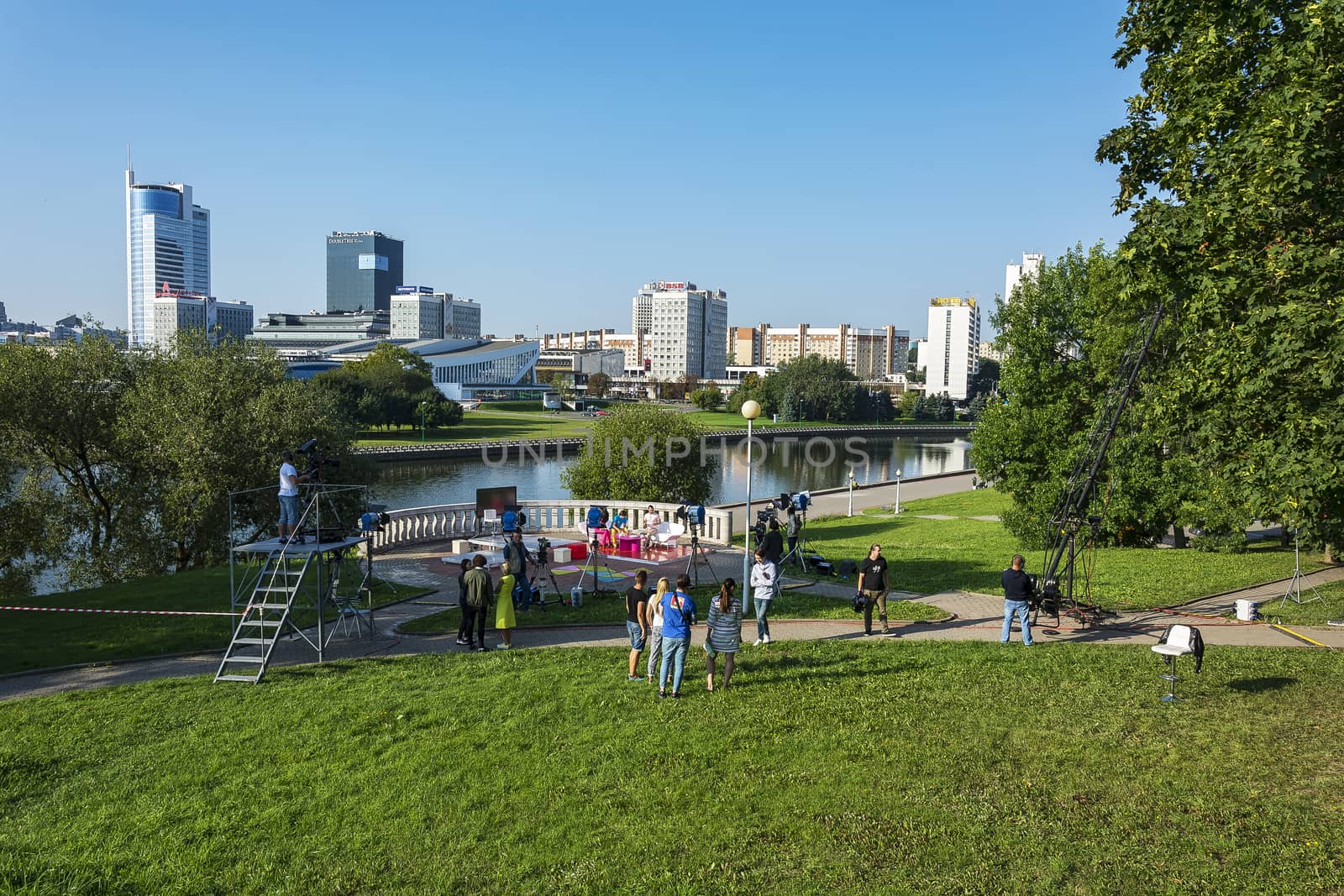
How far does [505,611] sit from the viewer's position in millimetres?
13219

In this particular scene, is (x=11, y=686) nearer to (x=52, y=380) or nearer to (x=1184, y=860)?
(x=1184, y=860)

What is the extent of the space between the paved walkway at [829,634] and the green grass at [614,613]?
0.24 meters

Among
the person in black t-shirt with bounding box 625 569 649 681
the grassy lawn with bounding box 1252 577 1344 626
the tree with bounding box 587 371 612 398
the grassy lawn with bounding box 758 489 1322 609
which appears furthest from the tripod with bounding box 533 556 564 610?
the tree with bounding box 587 371 612 398

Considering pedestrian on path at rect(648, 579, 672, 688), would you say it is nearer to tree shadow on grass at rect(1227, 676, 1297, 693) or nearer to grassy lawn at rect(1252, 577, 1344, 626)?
tree shadow on grass at rect(1227, 676, 1297, 693)

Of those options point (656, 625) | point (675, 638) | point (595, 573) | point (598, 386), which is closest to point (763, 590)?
point (656, 625)

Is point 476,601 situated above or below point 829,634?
above

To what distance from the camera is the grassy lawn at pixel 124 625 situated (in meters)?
12.7

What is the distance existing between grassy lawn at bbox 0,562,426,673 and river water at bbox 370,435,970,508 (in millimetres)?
15158

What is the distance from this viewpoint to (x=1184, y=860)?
6633 mm

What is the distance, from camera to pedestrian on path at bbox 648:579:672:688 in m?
10.7

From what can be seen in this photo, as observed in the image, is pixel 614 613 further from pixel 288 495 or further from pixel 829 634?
pixel 288 495

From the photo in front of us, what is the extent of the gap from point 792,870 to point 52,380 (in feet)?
87.1

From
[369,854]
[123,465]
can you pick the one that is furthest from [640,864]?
[123,465]

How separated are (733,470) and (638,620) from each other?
207 ft
